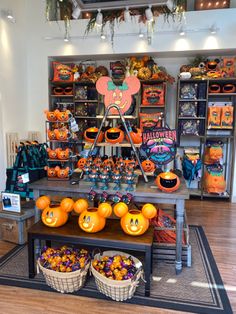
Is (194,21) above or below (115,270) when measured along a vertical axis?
above

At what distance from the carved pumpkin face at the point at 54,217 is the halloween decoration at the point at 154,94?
9.15 feet

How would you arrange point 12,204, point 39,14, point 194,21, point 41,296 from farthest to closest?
point 39,14, point 194,21, point 12,204, point 41,296

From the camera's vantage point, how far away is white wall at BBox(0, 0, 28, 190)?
14.2ft

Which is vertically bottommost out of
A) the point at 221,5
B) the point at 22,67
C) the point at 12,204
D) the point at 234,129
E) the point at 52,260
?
the point at 52,260

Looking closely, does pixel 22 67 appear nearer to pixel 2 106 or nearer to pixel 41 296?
pixel 2 106

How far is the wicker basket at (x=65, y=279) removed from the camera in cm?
195

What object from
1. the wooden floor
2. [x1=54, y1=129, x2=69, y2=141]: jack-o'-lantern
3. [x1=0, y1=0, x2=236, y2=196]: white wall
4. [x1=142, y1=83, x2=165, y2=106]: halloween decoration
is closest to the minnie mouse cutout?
[x1=54, y1=129, x2=69, y2=141]: jack-o'-lantern

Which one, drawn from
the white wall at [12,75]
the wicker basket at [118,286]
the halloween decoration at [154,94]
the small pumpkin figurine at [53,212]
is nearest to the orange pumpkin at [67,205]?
the small pumpkin figurine at [53,212]

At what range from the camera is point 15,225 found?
2842 millimetres

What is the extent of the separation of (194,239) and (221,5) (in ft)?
12.2

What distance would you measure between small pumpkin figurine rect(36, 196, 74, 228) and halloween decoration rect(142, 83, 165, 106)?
2.71 m

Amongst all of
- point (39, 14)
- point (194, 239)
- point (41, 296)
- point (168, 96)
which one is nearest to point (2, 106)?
point (39, 14)

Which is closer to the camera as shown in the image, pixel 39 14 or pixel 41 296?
pixel 41 296

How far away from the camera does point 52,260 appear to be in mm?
2070
